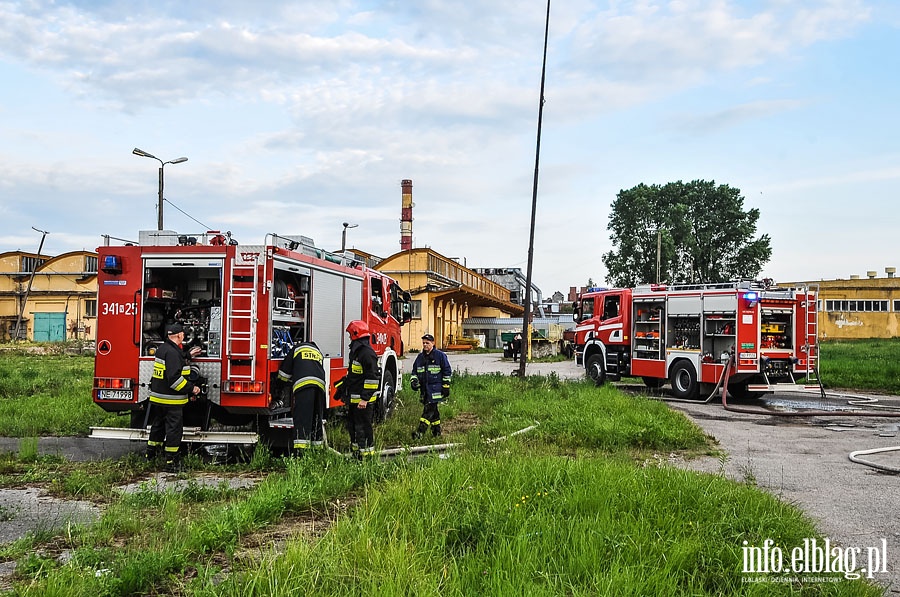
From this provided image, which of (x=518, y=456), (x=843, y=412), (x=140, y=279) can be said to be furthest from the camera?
(x=843, y=412)

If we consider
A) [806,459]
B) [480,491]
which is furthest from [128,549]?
[806,459]

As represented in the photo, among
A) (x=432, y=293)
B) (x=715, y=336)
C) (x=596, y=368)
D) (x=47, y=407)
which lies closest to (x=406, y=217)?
(x=432, y=293)

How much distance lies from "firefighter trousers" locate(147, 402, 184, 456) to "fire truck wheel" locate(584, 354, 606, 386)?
14.0 meters

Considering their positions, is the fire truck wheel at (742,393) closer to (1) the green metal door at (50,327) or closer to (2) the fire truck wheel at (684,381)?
(2) the fire truck wheel at (684,381)

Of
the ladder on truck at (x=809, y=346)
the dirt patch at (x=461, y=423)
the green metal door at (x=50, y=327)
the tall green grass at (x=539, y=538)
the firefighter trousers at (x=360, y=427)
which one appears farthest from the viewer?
the green metal door at (x=50, y=327)

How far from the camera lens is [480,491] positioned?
6.07 m

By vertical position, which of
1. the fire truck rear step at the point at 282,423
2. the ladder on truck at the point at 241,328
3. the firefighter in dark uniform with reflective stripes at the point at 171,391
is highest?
the ladder on truck at the point at 241,328

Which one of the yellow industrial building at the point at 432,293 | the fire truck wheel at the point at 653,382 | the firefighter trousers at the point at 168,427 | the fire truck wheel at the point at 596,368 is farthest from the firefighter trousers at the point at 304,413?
the yellow industrial building at the point at 432,293

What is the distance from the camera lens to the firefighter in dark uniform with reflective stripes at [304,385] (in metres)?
8.66

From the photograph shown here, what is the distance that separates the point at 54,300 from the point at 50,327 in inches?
76.0

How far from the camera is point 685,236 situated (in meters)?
55.6

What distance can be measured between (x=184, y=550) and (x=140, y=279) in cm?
516

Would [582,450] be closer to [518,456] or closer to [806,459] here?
[518,456]

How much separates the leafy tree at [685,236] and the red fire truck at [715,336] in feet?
117
